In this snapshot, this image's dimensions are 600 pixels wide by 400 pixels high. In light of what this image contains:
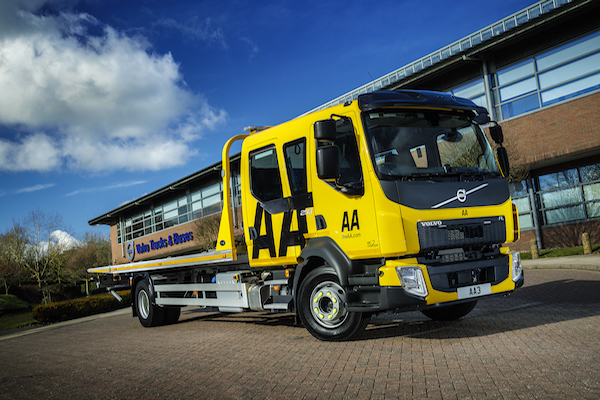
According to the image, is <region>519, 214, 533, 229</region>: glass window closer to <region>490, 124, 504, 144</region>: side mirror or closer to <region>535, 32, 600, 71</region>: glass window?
<region>535, 32, 600, 71</region>: glass window

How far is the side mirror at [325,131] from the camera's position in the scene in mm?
5922

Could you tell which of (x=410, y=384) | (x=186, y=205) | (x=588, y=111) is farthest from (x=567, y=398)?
(x=186, y=205)

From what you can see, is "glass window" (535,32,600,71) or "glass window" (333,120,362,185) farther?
"glass window" (535,32,600,71)

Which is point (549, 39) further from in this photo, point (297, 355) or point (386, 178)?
point (297, 355)

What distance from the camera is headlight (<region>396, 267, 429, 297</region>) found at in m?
5.57

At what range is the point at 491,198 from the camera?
6.30 meters

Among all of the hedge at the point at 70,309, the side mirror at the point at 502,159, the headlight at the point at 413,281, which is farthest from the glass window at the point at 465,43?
the headlight at the point at 413,281

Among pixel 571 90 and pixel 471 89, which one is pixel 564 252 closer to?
pixel 571 90

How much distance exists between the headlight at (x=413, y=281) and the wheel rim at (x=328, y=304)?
2.80ft

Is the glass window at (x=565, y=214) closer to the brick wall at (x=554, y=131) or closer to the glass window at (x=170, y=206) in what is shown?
the brick wall at (x=554, y=131)

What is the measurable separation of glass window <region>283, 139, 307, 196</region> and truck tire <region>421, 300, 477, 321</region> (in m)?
2.84

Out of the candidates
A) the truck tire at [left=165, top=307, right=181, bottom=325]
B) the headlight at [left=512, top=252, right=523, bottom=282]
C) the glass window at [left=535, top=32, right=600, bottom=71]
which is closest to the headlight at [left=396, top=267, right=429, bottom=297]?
the headlight at [left=512, top=252, right=523, bottom=282]

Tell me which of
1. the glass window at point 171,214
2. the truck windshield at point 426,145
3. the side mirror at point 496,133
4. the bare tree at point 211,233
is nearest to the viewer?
the truck windshield at point 426,145

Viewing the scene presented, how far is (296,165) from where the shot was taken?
273 inches
